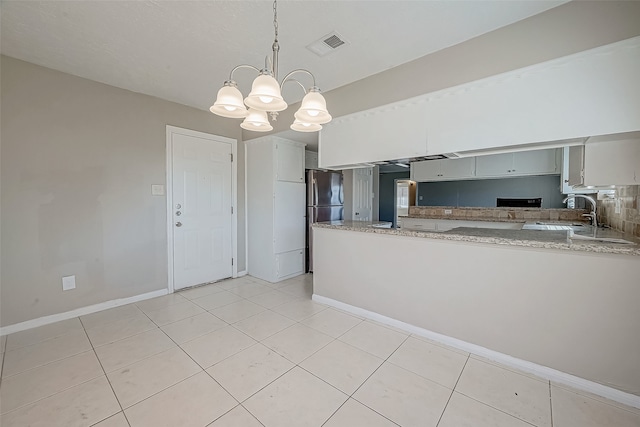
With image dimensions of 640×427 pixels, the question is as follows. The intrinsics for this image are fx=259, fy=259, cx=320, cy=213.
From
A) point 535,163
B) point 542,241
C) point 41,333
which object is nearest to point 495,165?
point 535,163

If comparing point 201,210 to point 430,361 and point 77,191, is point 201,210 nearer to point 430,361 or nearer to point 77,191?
point 77,191

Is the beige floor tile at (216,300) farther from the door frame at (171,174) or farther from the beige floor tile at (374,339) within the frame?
the beige floor tile at (374,339)

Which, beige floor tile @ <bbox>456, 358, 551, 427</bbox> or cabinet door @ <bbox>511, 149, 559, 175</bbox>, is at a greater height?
cabinet door @ <bbox>511, 149, 559, 175</bbox>

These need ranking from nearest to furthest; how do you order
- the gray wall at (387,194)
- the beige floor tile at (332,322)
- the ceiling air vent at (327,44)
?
the ceiling air vent at (327,44), the beige floor tile at (332,322), the gray wall at (387,194)

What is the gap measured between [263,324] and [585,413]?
88.6 inches

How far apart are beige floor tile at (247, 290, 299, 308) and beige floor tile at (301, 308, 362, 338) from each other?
52 cm

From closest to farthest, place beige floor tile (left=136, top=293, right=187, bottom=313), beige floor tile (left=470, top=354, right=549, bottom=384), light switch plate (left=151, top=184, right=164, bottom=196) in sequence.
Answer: beige floor tile (left=470, top=354, right=549, bottom=384) < beige floor tile (left=136, top=293, right=187, bottom=313) < light switch plate (left=151, top=184, right=164, bottom=196)

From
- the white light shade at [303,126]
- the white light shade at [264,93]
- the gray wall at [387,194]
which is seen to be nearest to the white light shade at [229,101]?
the white light shade at [264,93]

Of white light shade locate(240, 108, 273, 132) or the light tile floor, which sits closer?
the light tile floor

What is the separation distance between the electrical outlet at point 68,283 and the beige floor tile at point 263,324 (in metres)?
1.70

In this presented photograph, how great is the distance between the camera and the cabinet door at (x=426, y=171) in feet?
14.7

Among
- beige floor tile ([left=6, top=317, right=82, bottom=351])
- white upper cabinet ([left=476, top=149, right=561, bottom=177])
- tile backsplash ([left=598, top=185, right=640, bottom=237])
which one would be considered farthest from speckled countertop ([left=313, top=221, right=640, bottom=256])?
beige floor tile ([left=6, top=317, right=82, bottom=351])

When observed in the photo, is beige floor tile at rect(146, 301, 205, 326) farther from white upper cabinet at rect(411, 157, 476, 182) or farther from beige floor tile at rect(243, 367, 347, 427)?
white upper cabinet at rect(411, 157, 476, 182)

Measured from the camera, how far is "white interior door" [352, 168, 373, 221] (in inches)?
184
